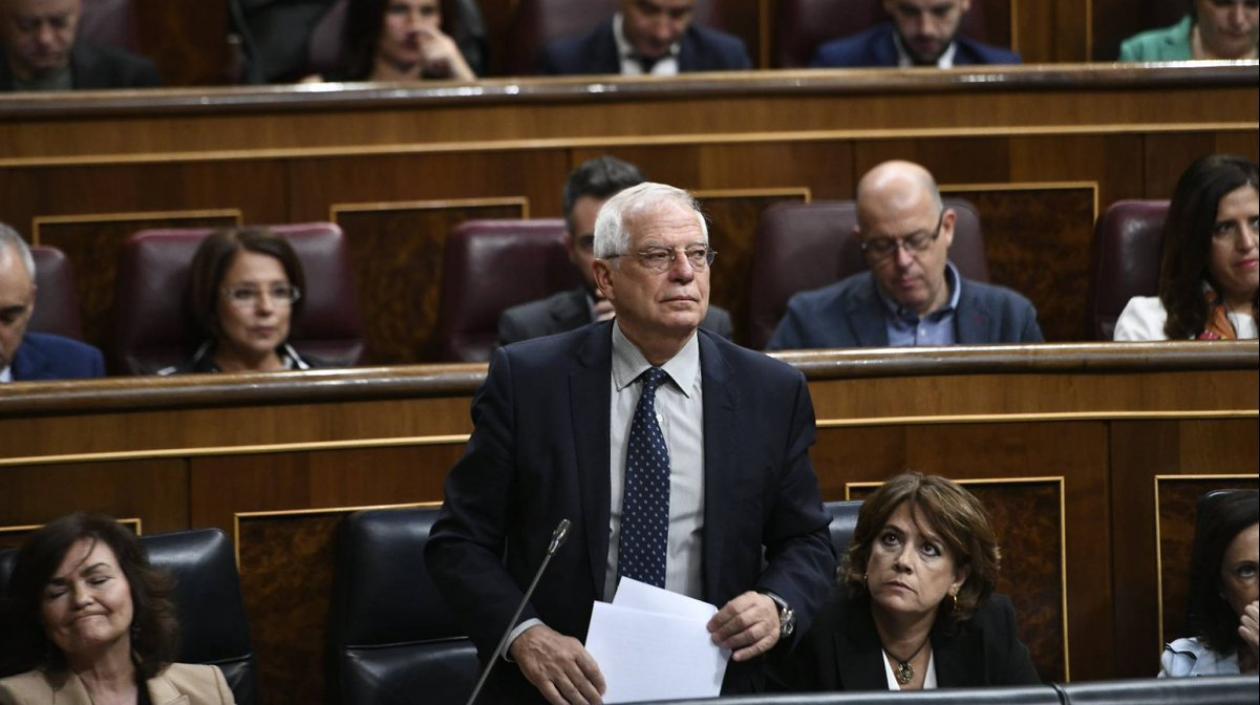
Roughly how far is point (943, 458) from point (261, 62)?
1.39 m

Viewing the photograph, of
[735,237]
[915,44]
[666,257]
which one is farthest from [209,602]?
[915,44]

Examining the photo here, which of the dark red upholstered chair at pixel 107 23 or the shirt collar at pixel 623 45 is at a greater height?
the dark red upholstered chair at pixel 107 23

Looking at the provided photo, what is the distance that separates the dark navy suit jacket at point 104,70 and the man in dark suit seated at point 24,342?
1.92 ft

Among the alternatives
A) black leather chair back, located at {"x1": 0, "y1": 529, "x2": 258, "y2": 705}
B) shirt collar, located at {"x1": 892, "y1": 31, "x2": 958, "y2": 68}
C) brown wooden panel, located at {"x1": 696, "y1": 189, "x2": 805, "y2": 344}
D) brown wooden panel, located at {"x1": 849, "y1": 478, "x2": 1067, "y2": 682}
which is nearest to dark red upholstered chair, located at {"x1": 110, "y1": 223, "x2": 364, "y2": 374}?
brown wooden panel, located at {"x1": 696, "y1": 189, "x2": 805, "y2": 344}

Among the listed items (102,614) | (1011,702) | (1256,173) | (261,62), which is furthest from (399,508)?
(261,62)

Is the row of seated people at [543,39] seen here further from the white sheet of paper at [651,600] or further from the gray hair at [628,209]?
the white sheet of paper at [651,600]

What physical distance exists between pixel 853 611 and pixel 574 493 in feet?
0.93

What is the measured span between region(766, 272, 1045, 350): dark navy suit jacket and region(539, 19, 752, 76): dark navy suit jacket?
0.64 meters

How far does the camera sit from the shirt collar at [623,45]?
2467 mm

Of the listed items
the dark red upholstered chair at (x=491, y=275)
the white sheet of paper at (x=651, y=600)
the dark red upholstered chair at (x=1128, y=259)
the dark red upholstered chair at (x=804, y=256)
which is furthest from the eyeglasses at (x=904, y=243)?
the white sheet of paper at (x=651, y=600)

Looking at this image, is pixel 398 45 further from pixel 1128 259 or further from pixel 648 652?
pixel 648 652

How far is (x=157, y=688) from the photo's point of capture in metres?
1.36

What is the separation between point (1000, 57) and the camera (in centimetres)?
248

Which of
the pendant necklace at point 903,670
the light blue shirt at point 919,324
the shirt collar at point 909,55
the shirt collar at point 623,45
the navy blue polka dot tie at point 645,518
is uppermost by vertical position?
the shirt collar at point 623,45
